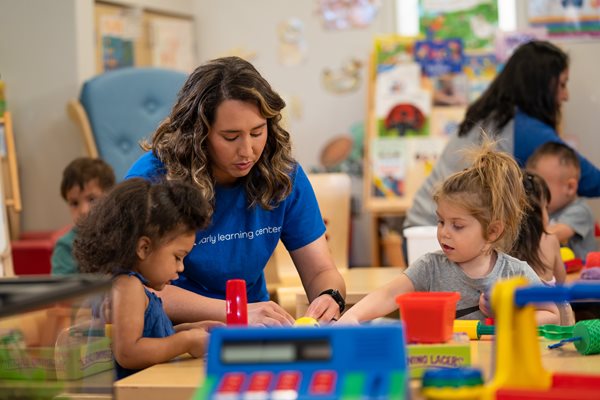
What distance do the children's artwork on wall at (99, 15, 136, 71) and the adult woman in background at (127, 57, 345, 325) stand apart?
11.3 feet

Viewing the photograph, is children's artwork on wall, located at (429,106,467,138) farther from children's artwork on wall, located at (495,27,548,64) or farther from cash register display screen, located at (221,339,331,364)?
cash register display screen, located at (221,339,331,364)

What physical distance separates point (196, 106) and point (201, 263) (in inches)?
14.8

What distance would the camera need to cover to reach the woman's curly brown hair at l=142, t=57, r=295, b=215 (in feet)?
7.48

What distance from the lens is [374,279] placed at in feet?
10.1

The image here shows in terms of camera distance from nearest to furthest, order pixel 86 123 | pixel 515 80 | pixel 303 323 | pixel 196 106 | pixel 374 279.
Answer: pixel 303 323 → pixel 196 106 → pixel 374 279 → pixel 515 80 → pixel 86 123

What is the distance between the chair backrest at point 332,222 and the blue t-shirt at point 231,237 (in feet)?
5.27

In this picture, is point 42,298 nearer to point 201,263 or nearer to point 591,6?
point 201,263

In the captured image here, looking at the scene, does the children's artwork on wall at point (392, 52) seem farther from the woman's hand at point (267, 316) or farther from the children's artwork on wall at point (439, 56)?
the woman's hand at point (267, 316)

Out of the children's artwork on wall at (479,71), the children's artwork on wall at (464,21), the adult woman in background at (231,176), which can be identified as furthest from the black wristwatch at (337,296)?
the children's artwork on wall at (464,21)

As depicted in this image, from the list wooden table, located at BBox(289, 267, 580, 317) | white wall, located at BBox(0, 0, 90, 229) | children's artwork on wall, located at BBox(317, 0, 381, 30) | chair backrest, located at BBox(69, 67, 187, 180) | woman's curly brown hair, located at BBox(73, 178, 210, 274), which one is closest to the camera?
woman's curly brown hair, located at BBox(73, 178, 210, 274)

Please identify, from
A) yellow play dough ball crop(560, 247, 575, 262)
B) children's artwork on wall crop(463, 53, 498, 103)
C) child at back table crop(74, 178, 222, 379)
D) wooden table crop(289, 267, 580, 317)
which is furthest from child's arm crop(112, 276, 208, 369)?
children's artwork on wall crop(463, 53, 498, 103)

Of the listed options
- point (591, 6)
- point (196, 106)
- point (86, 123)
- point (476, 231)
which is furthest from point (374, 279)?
point (591, 6)

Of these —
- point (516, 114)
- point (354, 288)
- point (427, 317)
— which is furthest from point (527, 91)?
point (427, 317)

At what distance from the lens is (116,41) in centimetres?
580
